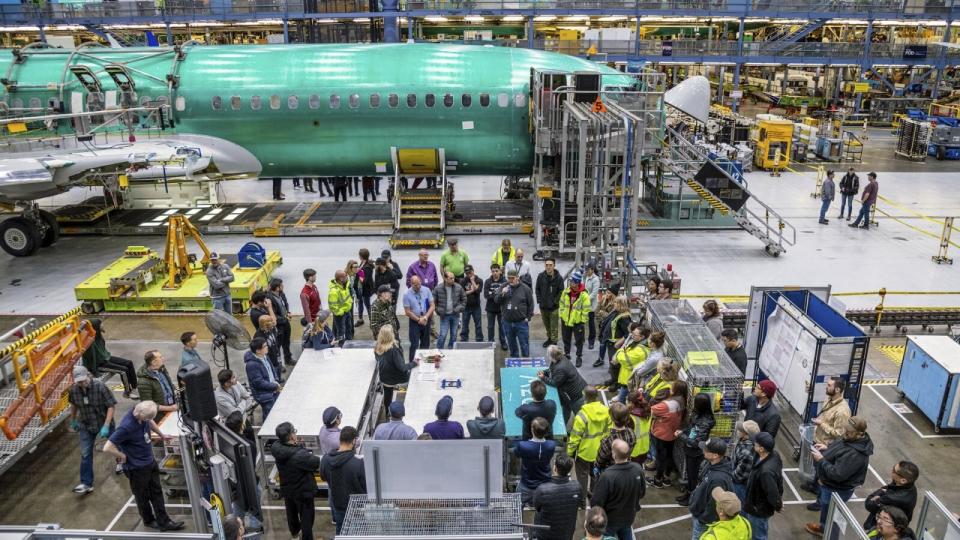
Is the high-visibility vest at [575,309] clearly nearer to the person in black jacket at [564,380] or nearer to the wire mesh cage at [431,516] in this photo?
the person in black jacket at [564,380]

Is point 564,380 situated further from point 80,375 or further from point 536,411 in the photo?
point 80,375

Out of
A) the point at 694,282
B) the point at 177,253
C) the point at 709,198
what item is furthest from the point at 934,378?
the point at 177,253

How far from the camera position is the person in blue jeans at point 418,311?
11.7m

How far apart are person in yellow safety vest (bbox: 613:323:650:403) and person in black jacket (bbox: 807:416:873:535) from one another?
8.21ft

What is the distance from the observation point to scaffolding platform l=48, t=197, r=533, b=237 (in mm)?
19109

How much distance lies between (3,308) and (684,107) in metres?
20.1

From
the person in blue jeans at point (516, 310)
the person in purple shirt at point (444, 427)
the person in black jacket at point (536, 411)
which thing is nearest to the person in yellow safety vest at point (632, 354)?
the person in black jacket at point (536, 411)

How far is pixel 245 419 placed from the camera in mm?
8953

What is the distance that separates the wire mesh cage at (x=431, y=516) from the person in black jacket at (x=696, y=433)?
2.64 meters

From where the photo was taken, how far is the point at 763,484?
7156mm

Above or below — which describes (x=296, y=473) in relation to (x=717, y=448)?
below

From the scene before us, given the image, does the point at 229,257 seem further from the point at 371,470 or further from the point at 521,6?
the point at 521,6

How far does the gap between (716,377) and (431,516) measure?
4.14 m

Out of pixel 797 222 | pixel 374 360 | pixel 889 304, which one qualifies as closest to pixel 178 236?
pixel 374 360
